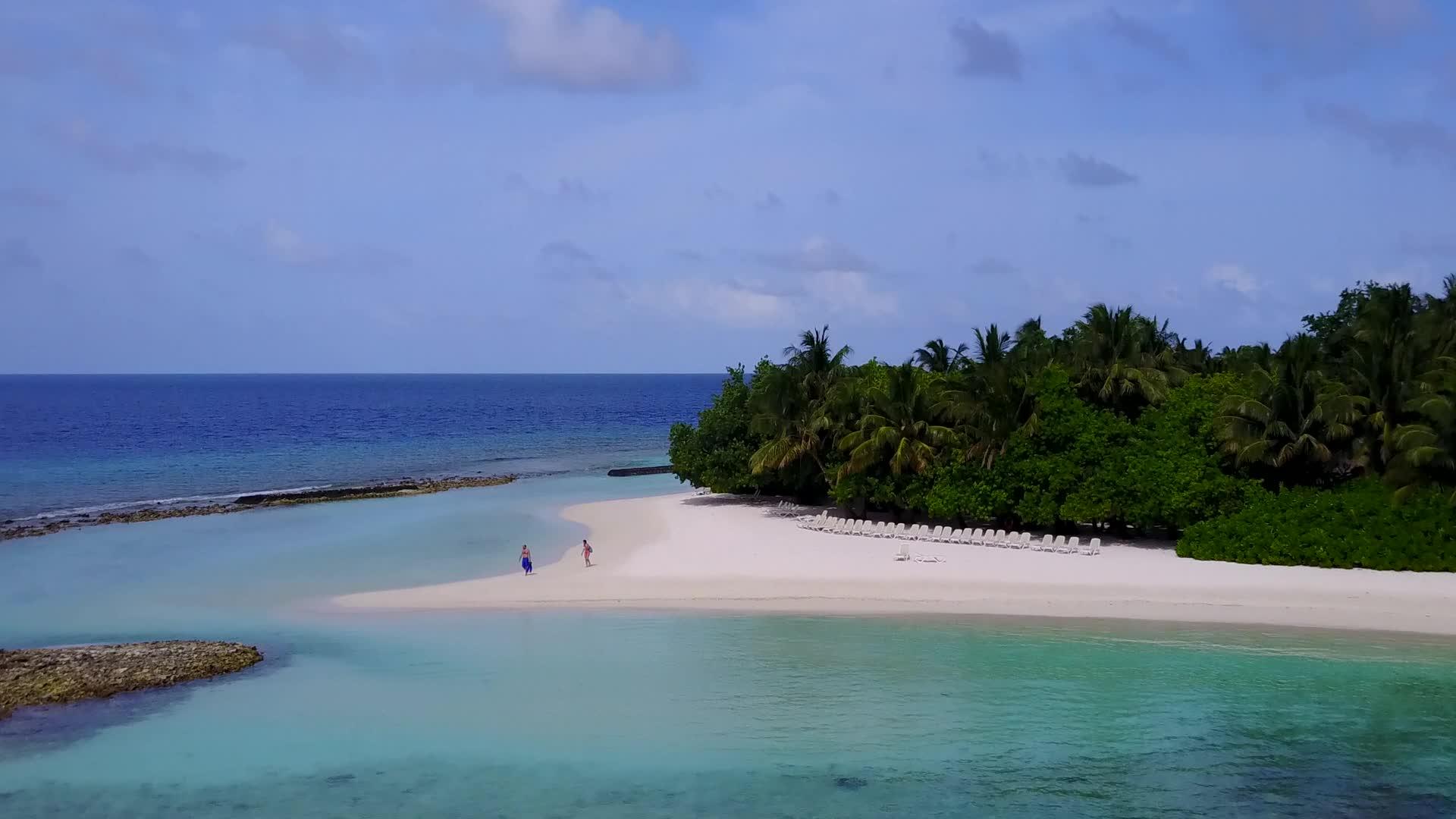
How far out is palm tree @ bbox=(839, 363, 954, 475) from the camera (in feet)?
125

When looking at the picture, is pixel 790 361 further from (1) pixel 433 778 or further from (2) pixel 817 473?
(1) pixel 433 778

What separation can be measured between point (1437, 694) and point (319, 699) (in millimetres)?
21702

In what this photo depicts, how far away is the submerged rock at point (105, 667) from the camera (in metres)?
21.7

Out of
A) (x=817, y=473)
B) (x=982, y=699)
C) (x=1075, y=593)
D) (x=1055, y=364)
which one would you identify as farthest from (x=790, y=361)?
(x=982, y=699)

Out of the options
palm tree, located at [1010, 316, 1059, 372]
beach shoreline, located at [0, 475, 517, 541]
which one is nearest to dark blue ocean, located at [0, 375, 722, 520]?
beach shoreline, located at [0, 475, 517, 541]

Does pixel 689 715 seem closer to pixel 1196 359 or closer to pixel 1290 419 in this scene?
pixel 1290 419

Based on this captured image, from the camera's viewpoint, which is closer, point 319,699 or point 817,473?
point 319,699

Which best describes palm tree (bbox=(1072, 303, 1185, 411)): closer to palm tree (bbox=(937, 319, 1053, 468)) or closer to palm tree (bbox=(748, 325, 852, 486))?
palm tree (bbox=(937, 319, 1053, 468))

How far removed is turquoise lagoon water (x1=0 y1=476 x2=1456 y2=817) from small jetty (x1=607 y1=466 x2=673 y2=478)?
34.5m

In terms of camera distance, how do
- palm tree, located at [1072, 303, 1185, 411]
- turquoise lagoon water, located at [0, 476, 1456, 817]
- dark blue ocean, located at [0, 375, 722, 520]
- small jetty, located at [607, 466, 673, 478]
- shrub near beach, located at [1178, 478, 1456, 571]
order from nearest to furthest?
turquoise lagoon water, located at [0, 476, 1456, 817] → shrub near beach, located at [1178, 478, 1456, 571] → palm tree, located at [1072, 303, 1185, 411] → dark blue ocean, located at [0, 375, 722, 520] → small jetty, located at [607, 466, 673, 478]

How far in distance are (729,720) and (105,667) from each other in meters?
12.9

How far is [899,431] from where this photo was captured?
3866 cm

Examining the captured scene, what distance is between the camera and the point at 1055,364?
3694cm

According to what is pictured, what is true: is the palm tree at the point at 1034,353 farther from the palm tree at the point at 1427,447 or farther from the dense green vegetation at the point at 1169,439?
the palm tree at the point at 1427,447
